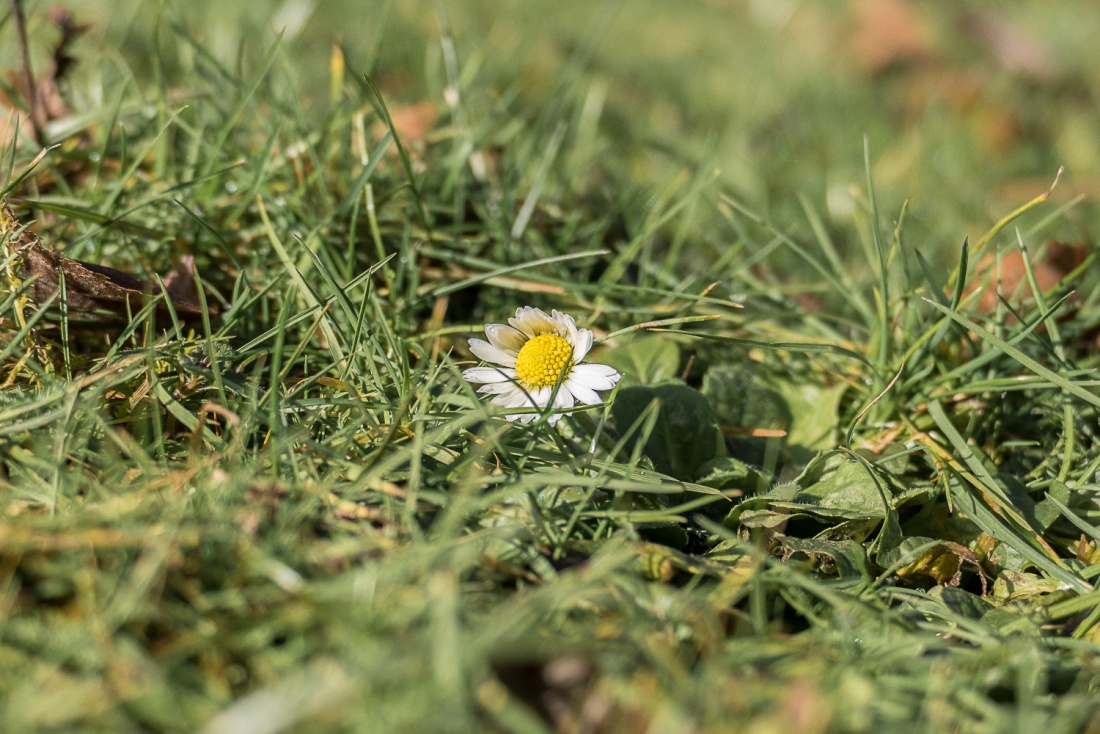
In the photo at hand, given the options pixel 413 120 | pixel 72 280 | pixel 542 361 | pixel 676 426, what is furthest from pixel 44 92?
pixel 676 426

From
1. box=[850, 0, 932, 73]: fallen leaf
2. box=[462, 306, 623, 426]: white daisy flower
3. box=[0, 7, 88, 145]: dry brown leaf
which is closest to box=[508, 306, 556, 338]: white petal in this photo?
box=[462, 306, 623, 426]: white daisy flower

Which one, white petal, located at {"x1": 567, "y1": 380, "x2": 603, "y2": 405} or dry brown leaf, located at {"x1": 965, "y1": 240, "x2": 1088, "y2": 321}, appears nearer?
white petal, located at {"x1": 567, "y1": 380, "x2": 603, "y2": 405}

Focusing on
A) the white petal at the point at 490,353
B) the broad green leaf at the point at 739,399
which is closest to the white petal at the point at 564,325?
the white petal at the point at 490,353

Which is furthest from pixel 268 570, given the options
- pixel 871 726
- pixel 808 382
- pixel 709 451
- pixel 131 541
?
pixel 808 382

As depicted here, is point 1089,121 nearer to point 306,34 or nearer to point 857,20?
point 857,20

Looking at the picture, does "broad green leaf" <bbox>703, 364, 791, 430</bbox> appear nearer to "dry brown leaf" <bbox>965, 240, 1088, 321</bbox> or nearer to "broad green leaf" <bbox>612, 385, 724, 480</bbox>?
"broad green leaf" <bbox>612, 385, 724, 480</bbox>

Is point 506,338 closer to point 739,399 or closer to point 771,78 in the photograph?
point 739,399

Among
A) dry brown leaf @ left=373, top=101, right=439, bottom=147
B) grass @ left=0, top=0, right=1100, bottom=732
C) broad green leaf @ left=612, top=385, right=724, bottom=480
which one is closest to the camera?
grass @ left=0, top=0, right=1100, bottom=732
